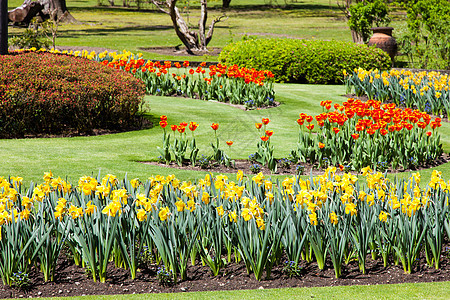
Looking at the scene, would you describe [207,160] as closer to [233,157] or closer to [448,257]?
[233,157]

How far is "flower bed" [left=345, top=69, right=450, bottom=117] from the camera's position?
→ 11852mm

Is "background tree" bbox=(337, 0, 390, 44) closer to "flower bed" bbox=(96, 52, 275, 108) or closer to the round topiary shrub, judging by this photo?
Result: "flower bed" bbox=(96, 52, 275, 108)

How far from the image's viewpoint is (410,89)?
12.4 meters

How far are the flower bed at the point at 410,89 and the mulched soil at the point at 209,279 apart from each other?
7.45m

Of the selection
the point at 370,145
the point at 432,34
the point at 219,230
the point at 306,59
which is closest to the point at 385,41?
the point at 432,34

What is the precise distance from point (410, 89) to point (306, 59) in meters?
5.13

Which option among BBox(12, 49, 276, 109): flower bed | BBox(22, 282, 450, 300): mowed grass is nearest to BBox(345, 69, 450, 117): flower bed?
BBox(12, 49, 276, 109): flower bed

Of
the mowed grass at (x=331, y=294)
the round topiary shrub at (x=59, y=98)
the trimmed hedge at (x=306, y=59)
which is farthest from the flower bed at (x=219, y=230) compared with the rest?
the trimmed hedge at (x=306, y=59)

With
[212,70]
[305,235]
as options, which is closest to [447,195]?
[305,235]

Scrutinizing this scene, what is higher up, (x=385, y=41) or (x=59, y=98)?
(x=385, y=41)

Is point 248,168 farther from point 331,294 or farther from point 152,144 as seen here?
point 331,294

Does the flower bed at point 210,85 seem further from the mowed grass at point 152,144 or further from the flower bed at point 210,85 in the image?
the mowed grass at point 152,144

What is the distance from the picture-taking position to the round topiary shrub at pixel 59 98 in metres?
9.58

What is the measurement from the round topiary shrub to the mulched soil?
5734mm
